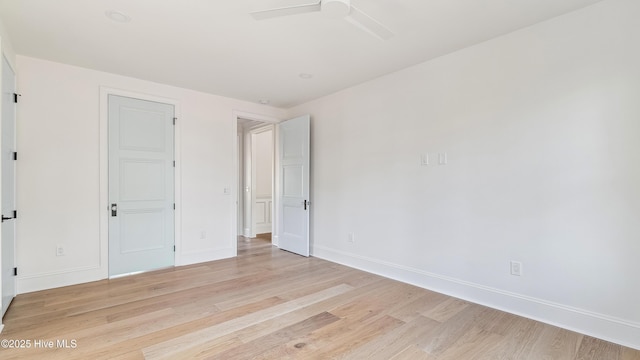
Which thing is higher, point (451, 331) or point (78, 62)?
point (78, 62)

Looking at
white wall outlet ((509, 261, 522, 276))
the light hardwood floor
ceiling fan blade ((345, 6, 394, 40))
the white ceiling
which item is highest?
the white ceiling

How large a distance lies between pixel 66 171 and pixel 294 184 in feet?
9.66

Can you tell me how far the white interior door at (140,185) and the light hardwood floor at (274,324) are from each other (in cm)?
44

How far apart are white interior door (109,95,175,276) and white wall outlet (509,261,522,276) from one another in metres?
4.11

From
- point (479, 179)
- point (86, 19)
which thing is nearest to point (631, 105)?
point (479, 179)

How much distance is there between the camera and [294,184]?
16.2ft

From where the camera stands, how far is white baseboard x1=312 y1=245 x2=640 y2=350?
2182mm

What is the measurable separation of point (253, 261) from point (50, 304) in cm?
226

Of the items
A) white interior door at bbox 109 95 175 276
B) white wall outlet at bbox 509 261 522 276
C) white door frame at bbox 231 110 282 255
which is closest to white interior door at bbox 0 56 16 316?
white interior door at bbox 109 95 175 276

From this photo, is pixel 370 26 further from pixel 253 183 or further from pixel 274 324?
pixel 253 183

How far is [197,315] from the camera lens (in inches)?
103

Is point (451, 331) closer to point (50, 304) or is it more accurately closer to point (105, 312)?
point (105, 312)

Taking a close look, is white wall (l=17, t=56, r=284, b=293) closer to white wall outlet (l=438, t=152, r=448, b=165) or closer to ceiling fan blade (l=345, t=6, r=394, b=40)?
ceiling fan blade (l=345, t=6, r=394, b=40)

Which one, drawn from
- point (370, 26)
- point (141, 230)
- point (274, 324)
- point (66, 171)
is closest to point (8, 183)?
point (66, 171)
